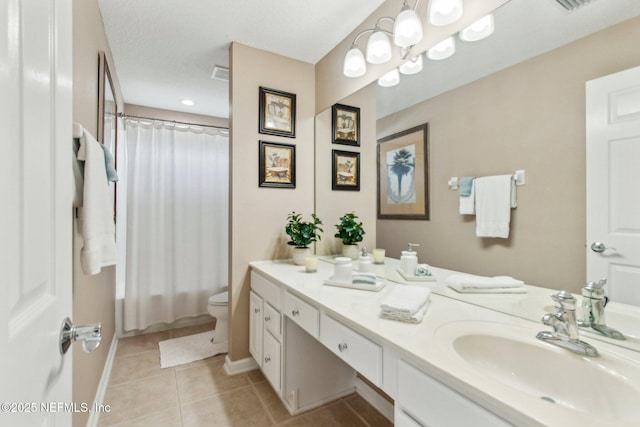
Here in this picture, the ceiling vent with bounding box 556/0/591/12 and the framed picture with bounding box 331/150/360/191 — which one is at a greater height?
the ceiling vent with bounding box 556/0/591/12

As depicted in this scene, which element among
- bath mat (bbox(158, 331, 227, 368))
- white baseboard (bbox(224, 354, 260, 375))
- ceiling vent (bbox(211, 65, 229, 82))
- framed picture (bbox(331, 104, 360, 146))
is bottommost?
bath mat (bbox(158, 331, 227, 368))

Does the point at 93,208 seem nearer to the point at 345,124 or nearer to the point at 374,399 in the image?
the point at 345,124

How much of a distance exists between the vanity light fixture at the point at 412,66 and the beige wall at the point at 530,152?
297 mm

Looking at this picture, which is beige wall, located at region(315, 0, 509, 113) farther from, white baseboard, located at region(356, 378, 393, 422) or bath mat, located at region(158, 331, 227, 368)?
bath mat, located at region(158, 331, 227, 368)

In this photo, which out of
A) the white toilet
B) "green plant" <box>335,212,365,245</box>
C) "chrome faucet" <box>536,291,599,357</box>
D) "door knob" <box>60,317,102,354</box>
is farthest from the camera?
the white toilet

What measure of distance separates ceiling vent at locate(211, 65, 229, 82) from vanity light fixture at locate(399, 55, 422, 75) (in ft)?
5.00

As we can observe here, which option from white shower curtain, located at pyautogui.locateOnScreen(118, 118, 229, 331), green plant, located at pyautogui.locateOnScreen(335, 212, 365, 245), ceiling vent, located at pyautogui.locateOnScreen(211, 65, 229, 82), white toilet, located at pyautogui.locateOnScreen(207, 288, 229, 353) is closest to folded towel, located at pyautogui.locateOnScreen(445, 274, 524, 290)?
green plant, located at pyautogui.locateOnScreen(335, 212, 365, 245)

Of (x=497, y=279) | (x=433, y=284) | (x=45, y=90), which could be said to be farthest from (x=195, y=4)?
(x=497, y=279)

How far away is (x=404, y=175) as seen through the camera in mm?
1607

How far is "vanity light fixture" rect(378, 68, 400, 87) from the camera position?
171 centimetres

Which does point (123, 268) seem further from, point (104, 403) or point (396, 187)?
point (396, 187)

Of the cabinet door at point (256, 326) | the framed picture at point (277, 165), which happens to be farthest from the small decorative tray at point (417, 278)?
the framed picture at point (277, 165)

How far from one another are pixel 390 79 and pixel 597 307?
1.45 meters

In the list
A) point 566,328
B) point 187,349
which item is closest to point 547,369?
point 566,328
